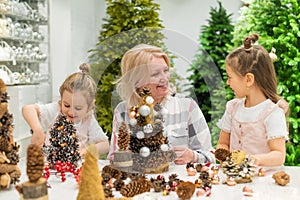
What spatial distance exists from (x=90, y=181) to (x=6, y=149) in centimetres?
36

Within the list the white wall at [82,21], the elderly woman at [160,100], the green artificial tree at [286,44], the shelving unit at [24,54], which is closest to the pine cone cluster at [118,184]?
the elderly woman at [160,100]

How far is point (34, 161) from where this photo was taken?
0.78 meters

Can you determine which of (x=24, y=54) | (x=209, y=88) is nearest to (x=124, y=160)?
(x=209, y=88)

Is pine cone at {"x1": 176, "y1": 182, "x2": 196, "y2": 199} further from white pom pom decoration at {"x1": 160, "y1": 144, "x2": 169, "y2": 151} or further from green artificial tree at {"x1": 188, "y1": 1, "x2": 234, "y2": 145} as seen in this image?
green artificial tree at {"x1": 188, "y1": 1, "x2": 234, "y2": 145}

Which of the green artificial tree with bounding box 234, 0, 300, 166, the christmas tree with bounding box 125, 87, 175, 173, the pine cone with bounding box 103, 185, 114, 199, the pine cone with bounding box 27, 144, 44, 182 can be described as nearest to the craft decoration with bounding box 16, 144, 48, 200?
the pine cone with bounding box 27, 144, 44, 182

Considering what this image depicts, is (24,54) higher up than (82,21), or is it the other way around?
(82,21)

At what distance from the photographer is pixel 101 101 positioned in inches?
48.2

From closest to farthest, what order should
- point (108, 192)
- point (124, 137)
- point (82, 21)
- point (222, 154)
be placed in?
point (108, 192) < point (124, 137) < point (222, 154) < point (82, 21)

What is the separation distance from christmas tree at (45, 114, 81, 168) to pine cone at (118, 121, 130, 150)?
7.7 inches

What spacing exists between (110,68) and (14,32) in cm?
295

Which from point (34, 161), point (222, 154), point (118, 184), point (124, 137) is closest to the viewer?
point (34, 161)

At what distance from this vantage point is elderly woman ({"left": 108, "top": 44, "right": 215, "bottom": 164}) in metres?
1.21

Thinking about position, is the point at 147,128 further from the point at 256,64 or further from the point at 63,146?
the point at 256,64

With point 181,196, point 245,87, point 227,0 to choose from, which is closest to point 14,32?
point 227,0
